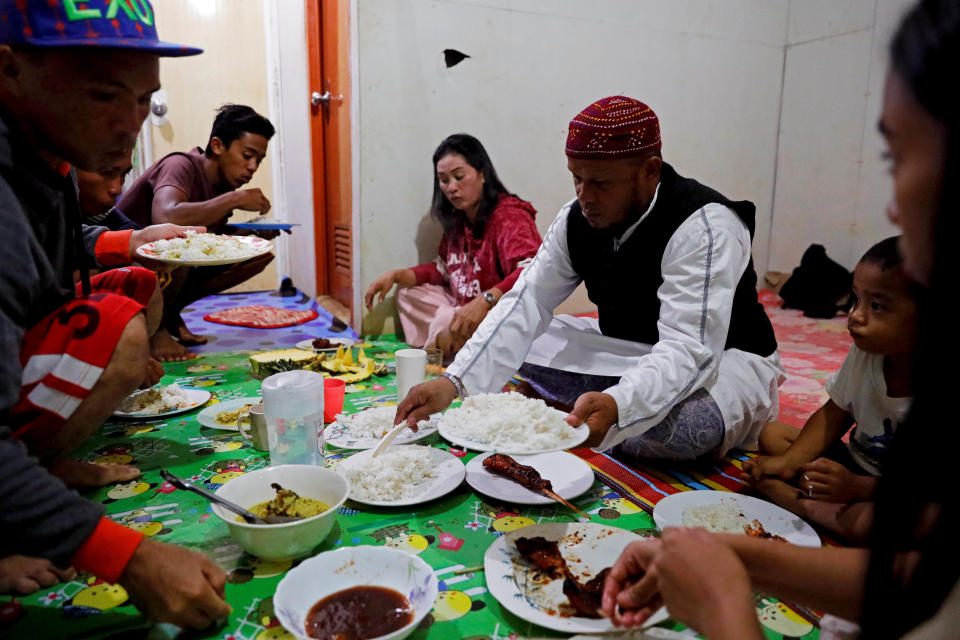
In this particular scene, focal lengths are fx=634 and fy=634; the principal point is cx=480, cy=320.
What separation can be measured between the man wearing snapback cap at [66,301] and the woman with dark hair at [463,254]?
1838 millimetres

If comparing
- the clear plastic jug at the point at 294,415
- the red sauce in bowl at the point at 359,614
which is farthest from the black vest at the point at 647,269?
the red sauce in bowl at the point at 359,614

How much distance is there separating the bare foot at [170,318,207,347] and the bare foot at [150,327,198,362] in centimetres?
30

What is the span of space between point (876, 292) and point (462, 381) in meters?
1.16

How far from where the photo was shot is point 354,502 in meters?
1.69

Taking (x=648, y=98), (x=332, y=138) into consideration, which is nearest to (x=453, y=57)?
(x=332, y=138)

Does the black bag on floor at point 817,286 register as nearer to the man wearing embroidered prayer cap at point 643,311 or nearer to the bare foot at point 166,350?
the man wearing embroidered prayer cap at point 643,311

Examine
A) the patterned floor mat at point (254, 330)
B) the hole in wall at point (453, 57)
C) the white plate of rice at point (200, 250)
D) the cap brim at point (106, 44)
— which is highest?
the hole in wall at point (453, 57)

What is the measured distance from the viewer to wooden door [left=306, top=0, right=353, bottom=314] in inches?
156

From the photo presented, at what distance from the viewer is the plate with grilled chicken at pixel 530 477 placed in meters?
1.68

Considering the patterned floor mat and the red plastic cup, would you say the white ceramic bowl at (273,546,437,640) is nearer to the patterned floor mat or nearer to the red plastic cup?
the red plastic cup

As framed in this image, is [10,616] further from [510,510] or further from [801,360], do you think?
[801,360]

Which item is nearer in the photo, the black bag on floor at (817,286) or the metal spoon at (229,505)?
the metal spoon at (229,505)

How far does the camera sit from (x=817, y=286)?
477 centimetres

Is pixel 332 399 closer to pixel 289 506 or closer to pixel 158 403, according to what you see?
pixel 158 403
